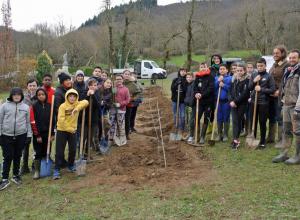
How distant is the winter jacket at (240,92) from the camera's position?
7.98 metres

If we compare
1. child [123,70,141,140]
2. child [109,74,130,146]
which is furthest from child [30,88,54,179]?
child [123,70,141,140]

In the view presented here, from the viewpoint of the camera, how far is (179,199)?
17.5 ft

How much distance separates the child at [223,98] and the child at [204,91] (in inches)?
7.8

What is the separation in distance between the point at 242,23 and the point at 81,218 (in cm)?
3408

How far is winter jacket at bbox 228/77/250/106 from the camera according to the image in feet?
26.2

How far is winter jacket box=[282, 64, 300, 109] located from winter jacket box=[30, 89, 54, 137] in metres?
4.42

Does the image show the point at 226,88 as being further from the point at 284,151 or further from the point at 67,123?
the point at 67,123

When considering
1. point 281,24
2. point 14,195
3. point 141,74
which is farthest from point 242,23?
point 14,195

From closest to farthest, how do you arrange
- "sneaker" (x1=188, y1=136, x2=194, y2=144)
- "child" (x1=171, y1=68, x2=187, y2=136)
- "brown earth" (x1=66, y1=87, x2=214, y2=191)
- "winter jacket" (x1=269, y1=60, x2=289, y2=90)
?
"brown earth" (x1=66, y1=87, x2=214, y2=191), "winter jacket" (x1=269, y1=60, x2=289, y2=90), "sneaker" (x1=188, y1=136, x2=194, y2=144), "child" (x1=171, y1=68, x2=187, y2=136)

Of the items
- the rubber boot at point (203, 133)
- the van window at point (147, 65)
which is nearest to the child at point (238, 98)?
the rubber boot at point (203, 133)

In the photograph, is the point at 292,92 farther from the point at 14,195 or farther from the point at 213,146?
the point at 14,195

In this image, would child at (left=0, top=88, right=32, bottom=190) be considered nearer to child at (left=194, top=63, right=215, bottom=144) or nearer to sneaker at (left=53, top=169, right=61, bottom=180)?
sneaker at (left=53, top=169, right=61, bottom=180)

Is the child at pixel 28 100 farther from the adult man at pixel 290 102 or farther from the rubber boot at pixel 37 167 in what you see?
the adult man at pixel 290 102

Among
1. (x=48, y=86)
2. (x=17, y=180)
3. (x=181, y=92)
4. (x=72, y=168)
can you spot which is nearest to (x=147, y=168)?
(x=72, y=168)
